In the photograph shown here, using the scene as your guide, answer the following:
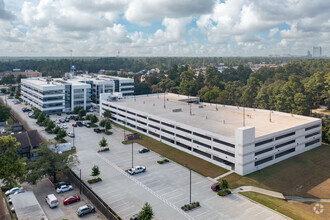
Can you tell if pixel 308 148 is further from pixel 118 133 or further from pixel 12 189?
pixel 12 189

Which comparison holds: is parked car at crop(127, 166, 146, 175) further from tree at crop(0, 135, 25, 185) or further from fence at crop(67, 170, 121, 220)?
tree at crop(0, 135, 25, 185)

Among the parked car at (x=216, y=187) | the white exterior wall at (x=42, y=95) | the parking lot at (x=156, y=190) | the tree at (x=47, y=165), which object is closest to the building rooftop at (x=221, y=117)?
the parked car at (x=216, y=187)

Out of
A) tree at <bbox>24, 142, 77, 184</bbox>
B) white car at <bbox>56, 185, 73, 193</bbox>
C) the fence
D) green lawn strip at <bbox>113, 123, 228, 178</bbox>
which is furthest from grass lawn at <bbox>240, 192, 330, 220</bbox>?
tree at <bbox>24, 142, 77, 184</bbox>

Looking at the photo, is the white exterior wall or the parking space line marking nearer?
the parking space line marking

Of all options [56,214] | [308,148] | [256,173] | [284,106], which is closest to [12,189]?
[56,214]

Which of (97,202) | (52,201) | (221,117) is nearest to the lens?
(97,202)

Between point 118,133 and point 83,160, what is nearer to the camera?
point 83,160

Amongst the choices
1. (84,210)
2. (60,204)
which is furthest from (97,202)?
(60,204)

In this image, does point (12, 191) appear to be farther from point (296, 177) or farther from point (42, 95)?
point (42, 95)
